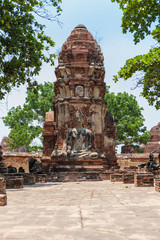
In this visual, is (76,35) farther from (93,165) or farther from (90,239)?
(90,239)

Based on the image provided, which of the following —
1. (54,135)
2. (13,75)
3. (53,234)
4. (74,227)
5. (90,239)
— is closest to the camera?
(90,239)

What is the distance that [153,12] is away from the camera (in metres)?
11.2

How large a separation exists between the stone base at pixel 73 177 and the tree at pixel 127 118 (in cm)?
1666

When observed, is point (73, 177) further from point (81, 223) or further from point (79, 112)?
point (81, 223)

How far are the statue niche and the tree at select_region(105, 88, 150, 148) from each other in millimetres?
14176

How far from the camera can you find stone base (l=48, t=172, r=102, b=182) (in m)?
14.8

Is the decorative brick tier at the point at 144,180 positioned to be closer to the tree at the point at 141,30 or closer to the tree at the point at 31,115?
the tree at the point at 141,30

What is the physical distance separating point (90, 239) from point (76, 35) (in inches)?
760

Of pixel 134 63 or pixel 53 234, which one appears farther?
pixel 134 63

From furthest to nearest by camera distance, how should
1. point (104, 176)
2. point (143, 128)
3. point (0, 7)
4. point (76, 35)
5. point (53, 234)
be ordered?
point (143, 128), point (76, 35), point (104, 176), point (0, 7), point (53, 234)

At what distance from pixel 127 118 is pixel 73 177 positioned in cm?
1796

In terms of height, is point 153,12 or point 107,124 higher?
point 153,12

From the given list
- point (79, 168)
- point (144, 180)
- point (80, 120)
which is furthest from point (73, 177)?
point (144, 180)

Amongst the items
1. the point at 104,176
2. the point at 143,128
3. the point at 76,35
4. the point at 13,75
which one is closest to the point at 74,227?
the point at 13,75
